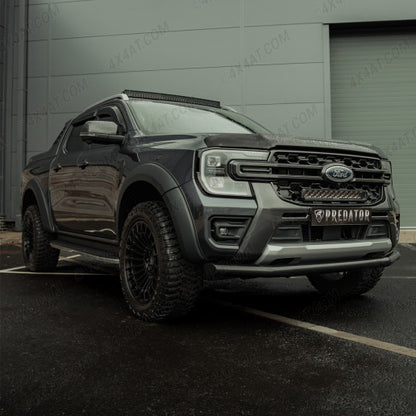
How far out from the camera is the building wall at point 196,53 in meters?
10.1

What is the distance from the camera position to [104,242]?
4.02 m

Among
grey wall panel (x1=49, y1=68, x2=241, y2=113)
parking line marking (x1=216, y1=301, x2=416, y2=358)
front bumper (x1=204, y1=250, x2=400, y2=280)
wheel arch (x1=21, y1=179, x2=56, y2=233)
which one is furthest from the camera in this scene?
grey wall panel (x1=49, y1=68, x2=241, y2=113)

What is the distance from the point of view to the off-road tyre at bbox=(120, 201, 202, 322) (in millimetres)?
2949

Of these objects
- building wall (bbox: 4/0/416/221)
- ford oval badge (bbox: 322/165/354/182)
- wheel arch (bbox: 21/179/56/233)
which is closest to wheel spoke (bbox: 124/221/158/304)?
ford oval badge (bbox: 322/165/354/182)

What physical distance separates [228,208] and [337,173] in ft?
2.62

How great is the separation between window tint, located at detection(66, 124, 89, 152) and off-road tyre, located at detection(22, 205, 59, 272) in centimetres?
90

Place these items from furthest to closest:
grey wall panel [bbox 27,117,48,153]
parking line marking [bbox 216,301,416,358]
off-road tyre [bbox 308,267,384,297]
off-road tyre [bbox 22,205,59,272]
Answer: grey wall panel [bbox 27,117,48,153] < off-road tyre [bbox 22,205,59,272] < off-road tyre [bbox 308,267,384,297] < parking line marking [bbox 216,301,416,358]

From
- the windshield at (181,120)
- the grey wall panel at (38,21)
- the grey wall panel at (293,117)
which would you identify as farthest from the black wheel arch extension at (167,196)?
the grey wall panel at (38,21)

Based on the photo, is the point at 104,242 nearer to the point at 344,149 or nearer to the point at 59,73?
the point at 344,149

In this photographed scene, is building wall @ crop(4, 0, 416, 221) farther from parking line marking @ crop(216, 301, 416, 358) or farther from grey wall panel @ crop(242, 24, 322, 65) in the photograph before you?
parking line marking @ crop(216, 301, 416, 358)

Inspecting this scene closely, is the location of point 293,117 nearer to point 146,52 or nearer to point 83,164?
point 146,52

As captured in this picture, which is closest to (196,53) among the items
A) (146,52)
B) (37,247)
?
(146,52)

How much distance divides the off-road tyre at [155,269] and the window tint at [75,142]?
1.74m

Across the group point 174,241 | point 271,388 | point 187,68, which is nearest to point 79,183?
point 174,241
